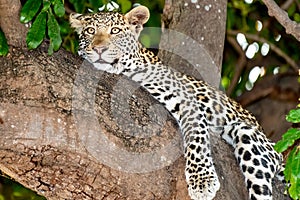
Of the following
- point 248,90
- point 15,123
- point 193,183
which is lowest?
point 248,90

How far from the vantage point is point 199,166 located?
4453mm

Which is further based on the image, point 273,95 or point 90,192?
point 273,95

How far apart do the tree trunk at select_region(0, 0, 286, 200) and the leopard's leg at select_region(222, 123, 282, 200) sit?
165mm

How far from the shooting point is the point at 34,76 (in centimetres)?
406

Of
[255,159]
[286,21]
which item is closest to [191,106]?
[255,159]

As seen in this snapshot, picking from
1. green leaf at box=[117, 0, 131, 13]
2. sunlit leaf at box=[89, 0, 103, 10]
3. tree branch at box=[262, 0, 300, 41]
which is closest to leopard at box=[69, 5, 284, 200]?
sunlit leaf at box=[89, 0, 103, 10]

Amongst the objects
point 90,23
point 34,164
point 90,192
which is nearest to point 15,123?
point 34,164

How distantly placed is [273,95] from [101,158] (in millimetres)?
3283

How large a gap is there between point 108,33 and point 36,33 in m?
1.13

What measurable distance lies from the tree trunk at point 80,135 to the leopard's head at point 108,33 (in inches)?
25.2

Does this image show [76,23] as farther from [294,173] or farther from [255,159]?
[294,173]

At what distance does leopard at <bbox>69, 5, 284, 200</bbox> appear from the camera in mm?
4516

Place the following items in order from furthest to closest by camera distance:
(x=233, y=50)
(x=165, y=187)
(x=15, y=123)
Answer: (x=233, y=50) < (x=165, y=187) < (x=15, y=123)

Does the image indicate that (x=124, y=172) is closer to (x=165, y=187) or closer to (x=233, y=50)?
(x=165, y=187)
